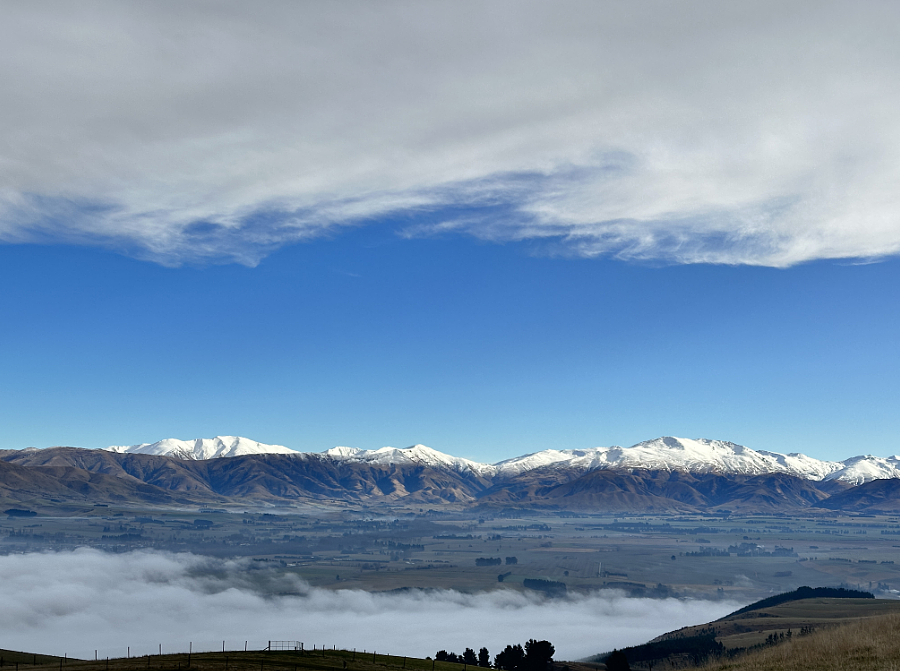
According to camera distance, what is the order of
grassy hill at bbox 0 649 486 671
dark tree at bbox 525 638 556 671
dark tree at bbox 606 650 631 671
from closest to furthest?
1. grassy hill at bbox 0 649 486 671
2. dark tree at bbox 606 650 631 671
3. dark tree at bbox 525 638 556 671

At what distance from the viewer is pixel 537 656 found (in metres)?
188

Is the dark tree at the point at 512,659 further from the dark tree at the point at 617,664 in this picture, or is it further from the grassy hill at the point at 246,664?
the grassy hill at the point at 246,664

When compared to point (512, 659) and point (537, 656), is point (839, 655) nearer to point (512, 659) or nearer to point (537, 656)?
point (537, 656)

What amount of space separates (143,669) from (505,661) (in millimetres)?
122090

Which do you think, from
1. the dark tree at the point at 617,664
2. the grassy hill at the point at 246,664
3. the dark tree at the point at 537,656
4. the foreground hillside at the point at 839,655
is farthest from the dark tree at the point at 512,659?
the foreground hillside at the point at 839,655

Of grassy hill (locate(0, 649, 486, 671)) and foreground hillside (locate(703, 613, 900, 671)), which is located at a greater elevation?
foreground hillside (locate(703, 613, 900, 671))

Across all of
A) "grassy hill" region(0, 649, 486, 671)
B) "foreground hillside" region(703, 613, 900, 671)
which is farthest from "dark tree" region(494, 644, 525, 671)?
"foreground hillside" region(703, 613, 900, 671)

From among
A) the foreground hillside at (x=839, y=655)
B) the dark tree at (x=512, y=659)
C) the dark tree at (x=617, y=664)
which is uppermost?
the foreground hillside at (x=839, y=655)

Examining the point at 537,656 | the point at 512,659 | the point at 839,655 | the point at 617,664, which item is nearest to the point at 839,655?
the point at 839,655

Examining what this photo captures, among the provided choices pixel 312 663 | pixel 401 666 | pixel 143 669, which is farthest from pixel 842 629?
pixel 143 669

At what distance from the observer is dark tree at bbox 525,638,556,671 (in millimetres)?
185000

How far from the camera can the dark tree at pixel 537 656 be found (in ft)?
607

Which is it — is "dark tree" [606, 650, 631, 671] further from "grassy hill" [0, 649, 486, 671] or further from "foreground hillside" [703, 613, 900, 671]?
"foreground hillside" [703, 613, 900, 671]

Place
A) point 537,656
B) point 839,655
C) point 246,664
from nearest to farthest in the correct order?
1. point 839,655
2. point 246,664
3. point 537,656
